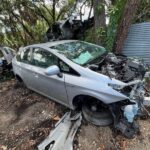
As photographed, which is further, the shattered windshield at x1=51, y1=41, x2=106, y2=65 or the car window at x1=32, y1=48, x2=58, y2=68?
the car window at x1=32, y1=48, x2=58, y2=68

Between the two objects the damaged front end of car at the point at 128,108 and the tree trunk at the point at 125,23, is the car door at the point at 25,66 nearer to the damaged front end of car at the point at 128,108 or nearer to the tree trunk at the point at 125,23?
the damaged front end of car at the point at 128,108

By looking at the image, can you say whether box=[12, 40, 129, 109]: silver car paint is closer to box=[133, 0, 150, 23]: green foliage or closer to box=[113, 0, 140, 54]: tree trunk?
box=[113, 0, 140, 54]: tree trunk

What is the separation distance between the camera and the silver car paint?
426 centimetres

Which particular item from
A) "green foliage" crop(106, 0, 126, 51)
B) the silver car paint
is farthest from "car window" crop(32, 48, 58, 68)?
"green foliage" crop(106, 0, 126, 51)

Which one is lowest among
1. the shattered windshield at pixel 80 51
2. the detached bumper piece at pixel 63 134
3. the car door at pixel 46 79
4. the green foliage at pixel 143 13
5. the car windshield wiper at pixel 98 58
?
the detached bumper piece at pixel 63 134

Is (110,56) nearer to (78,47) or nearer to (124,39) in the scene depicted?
(78,47)

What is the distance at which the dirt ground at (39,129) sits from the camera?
437 centimetres

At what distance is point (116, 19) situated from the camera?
7430mm

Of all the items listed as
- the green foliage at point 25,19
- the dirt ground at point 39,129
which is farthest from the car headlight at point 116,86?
the green foliage at point 25,19

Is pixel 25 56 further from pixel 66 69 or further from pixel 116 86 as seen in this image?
pixel 116 86

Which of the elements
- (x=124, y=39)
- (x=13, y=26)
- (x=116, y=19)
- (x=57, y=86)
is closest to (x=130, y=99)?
(x=57, y=86)

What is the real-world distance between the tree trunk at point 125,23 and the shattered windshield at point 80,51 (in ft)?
5.37

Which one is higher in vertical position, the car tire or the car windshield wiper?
the car windshield wiper

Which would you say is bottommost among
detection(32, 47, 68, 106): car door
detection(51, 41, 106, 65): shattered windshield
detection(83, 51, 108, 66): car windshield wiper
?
detection(32, 47, 68, 106): car door
